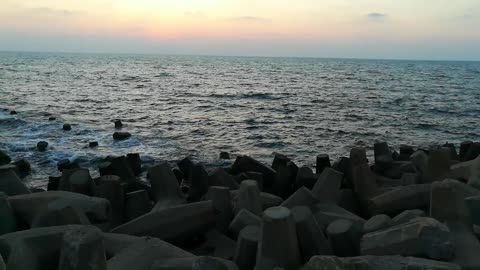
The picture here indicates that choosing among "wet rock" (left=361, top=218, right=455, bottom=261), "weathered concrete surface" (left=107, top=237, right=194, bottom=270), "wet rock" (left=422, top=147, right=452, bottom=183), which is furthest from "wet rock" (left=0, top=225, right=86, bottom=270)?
"wet rock" (left=422, top=147, right=452, bottom=183)

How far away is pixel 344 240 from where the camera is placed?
4.13 m

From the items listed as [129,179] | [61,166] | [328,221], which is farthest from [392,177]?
[61,166]

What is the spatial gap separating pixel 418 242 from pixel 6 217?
4085mm

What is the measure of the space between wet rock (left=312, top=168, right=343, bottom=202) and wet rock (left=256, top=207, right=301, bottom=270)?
239 centimetres

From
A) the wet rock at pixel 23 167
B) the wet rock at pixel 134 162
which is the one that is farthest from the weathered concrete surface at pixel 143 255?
the wet rock at pixel 23 167

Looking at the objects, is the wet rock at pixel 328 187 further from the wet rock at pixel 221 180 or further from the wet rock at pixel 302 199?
the wet rock at pixel 221 180

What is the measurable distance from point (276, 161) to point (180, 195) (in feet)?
9.72

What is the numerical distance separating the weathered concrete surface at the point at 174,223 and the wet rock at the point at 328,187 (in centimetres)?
163

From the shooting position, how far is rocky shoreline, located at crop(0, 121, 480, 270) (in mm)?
3498

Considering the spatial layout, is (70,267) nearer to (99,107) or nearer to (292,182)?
(292,182)

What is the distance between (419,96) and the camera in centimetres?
3669

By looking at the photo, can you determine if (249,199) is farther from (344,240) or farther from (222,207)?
(344,240)

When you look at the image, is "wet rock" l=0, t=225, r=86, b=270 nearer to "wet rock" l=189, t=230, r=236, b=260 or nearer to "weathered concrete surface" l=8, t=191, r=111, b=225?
"weathered concrete surface" l=8, t=191, r=111, b=225

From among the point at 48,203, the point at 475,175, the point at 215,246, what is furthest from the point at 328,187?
the point at 48,203
